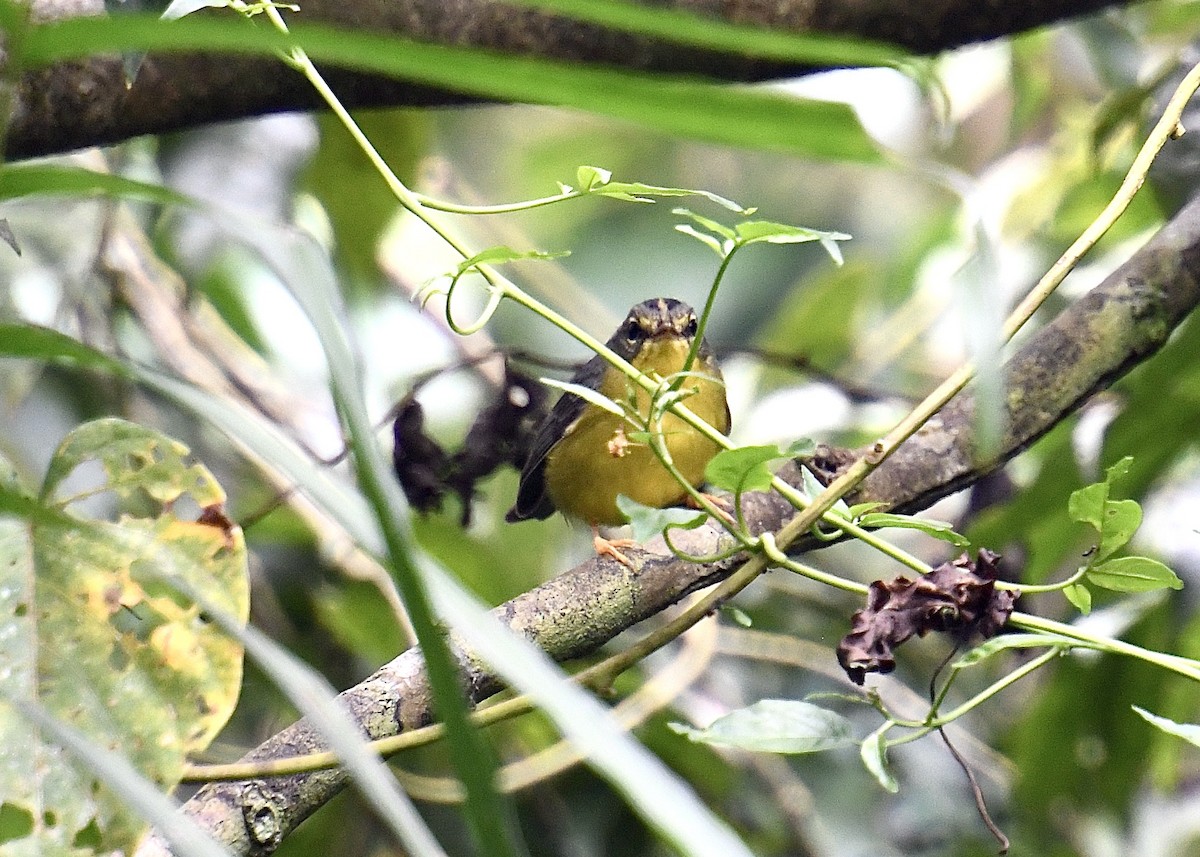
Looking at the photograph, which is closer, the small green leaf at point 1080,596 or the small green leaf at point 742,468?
the small green leaf at point 742,468

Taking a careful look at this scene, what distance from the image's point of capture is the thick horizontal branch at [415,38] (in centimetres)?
247

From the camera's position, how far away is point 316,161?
3363 mm

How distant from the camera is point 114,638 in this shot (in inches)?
63.7

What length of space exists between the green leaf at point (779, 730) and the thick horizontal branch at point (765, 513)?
0.45 m

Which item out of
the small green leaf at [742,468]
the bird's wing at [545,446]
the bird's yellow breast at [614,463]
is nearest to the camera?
the small green leaf at [742,468]

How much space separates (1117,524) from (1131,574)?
9 centimetres

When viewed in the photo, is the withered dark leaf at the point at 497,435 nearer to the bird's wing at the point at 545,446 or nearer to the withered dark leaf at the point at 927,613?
the bird's wing at the point at 545,446

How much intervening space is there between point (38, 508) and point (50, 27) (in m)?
0.41

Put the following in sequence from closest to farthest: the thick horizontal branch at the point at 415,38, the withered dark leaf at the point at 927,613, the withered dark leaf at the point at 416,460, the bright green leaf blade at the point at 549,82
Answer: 1. the bright green leaf blade at the point at 549,82
2. the withered dark leaf at the point at 927,613
3. the thick horizontal branch at the point at 415,38
4. the withered dark leaf at the point at 416,460

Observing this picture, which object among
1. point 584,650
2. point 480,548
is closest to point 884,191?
point 480,548

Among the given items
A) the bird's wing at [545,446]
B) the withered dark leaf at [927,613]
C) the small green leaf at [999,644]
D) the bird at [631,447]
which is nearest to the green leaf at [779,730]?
the withered dark leaf at [927,613]

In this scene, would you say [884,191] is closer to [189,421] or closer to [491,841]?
[189,421]

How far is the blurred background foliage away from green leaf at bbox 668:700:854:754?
1188mm

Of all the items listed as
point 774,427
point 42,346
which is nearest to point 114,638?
point 42,346
